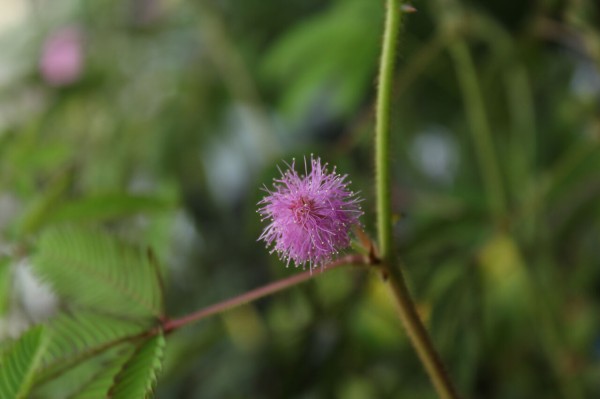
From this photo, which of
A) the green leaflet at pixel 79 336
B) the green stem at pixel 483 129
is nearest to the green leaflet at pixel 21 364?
the green leaflet at pixel 79 336

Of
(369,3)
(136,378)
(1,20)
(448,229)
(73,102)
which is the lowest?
(136,378)

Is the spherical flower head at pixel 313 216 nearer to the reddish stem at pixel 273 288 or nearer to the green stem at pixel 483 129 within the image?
the reddish stem at pixel 273 288

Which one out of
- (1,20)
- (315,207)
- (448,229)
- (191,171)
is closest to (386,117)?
(315,207)

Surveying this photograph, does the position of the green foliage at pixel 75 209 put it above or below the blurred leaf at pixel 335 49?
below

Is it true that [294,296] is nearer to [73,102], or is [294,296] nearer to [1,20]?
[73,102]

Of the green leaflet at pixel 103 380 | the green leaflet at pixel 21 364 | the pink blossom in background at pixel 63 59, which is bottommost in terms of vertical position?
the green leaflet at pixel 103 380
